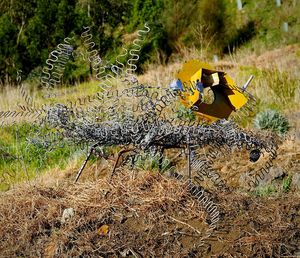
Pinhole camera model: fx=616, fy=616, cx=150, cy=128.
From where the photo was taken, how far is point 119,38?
14.9 m

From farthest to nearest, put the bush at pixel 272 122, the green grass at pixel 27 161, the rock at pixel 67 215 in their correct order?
1. the bush at pixel 272 122
2. the green grass at pixel 27 161
3. the rock at pixel 67 215

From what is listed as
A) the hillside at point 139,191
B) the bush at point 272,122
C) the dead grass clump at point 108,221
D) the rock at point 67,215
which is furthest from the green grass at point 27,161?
the bush at point 272,122

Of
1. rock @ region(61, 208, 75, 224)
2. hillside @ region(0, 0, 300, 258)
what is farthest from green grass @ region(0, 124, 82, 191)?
rock @ region(61, 208, 75, 224)

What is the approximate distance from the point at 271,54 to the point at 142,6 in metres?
4.08

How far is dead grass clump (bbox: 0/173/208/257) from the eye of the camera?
117 inches

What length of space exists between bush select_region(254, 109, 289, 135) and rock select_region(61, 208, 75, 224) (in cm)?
351

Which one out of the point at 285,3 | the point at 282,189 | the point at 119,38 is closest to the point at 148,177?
the point at 282,189

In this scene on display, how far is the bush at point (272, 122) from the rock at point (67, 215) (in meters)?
3.51

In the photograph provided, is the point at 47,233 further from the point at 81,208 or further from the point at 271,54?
the point at 271,54

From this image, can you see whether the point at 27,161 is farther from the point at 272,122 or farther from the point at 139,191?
the point at 139,191

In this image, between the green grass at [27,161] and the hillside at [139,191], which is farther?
the green grass at [27,161]

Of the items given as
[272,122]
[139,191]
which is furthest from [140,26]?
[139,191]

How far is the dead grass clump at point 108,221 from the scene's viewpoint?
297cm

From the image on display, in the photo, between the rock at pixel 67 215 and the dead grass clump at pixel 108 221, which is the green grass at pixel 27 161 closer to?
the dead grass clump at pixel 108 221
